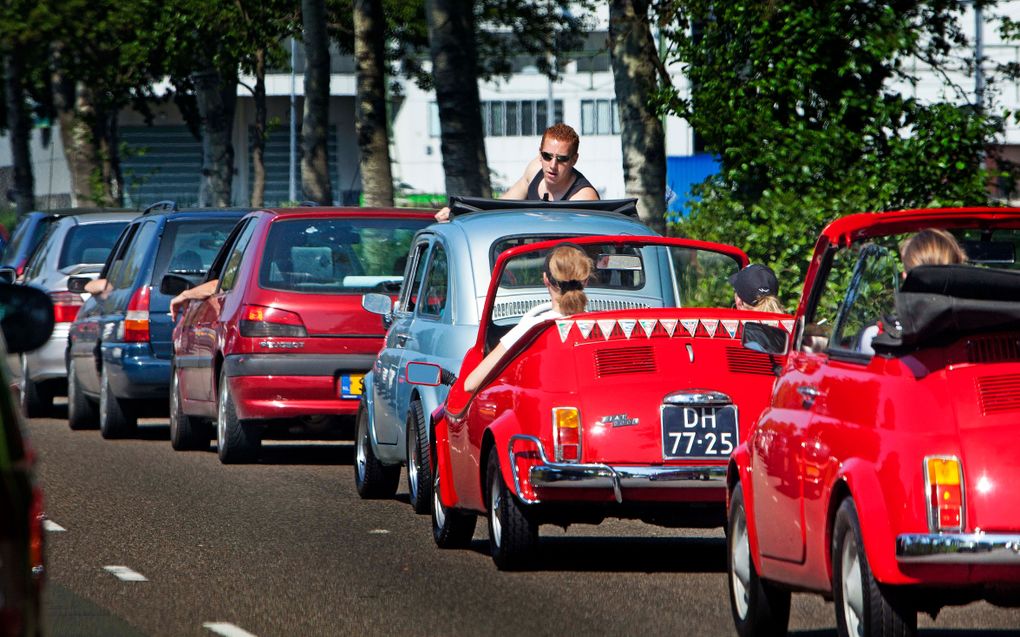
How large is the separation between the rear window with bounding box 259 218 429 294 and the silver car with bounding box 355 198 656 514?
1763 mm

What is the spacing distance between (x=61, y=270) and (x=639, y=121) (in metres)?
5.93

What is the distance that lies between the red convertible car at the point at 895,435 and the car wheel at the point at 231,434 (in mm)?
7818

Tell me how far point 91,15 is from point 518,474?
118 ft

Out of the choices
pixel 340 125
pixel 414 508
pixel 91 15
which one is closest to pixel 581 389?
pixel 414 508

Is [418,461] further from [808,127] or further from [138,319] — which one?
[808,127]

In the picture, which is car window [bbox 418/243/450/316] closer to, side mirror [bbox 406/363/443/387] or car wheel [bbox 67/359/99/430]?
side mirror [bbox 406/363/443/387]

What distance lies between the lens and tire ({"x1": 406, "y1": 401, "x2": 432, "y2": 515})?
12.0 metres

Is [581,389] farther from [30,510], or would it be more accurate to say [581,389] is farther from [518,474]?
[30,510]

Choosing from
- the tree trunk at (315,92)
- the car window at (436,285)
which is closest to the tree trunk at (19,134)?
the tree trunk at (315,92)

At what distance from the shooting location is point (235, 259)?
52.4ft

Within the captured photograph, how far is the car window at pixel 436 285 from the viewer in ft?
39.9

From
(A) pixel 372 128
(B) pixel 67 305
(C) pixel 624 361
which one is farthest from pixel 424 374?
(A) pixel 372 128

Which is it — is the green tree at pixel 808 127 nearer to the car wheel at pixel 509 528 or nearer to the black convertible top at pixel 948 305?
the car wheel at pixel 509 528

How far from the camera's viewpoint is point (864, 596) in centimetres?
680
